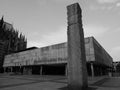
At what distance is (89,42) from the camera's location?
108ft

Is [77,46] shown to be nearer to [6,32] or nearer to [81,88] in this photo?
[81,88]

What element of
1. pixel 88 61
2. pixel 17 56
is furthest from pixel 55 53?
pixel 17 56

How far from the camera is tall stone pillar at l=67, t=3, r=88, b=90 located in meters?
8.99

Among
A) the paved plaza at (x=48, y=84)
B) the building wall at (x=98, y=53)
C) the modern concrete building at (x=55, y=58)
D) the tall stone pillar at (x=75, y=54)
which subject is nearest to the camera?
the tall stone pillar at (x=75, y=54)

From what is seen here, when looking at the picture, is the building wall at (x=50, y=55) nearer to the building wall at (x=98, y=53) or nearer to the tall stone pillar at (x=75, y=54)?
the building wall at (x=98, y=53)

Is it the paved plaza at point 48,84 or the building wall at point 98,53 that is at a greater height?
the building wall at point 98,53

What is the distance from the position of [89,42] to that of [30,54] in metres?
30.6

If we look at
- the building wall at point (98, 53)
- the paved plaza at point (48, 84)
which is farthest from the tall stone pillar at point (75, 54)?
the building wall at point (98, 53)

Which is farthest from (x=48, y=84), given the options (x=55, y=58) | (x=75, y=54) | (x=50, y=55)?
(x=50, y=55)

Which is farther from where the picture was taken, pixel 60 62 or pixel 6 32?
pixel 6 32

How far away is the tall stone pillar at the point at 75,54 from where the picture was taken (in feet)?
29.5

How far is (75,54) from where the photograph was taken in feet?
31.3

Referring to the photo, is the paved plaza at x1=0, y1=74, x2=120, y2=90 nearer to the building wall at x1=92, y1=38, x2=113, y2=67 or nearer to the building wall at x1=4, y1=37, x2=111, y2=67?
the building wall at x1=4, y1=37, x2=111, y2=67

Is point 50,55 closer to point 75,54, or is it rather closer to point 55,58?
point 55,58
